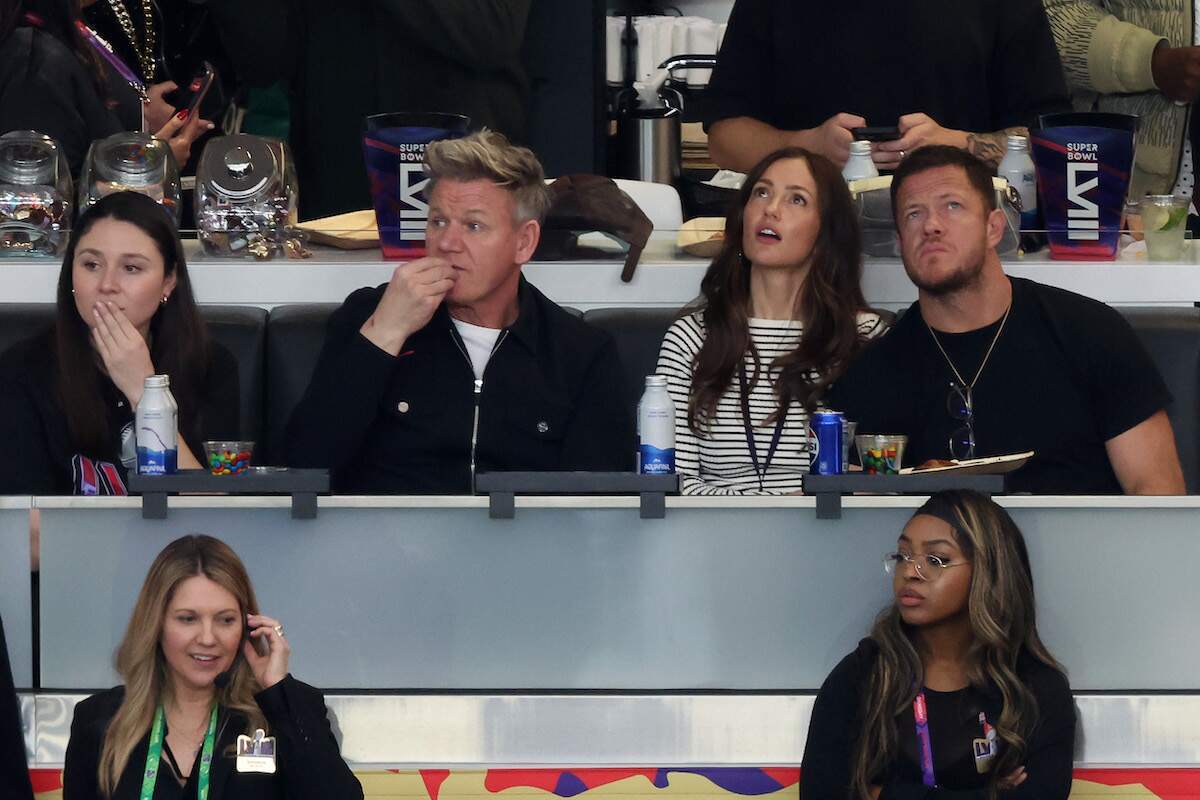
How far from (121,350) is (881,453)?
1263mm

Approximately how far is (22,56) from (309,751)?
1.93m

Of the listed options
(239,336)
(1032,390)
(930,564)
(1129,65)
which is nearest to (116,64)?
(239,336)

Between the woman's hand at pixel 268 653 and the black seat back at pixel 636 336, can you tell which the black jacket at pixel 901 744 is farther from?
the black seat back at pixel 636 336

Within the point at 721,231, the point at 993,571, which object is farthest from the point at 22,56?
the point at 993,571

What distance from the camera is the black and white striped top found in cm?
337

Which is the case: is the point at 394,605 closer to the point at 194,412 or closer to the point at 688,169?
the point at 194,412

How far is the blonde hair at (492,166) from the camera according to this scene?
3387mm

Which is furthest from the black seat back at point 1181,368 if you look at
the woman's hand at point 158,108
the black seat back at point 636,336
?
the woman's hand at point 158,108

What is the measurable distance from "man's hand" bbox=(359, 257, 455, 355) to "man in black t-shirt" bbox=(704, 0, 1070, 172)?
1092 millimetres

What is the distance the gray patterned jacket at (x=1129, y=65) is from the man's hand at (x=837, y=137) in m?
1.00

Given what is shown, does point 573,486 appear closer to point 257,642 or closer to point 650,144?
point 257,642

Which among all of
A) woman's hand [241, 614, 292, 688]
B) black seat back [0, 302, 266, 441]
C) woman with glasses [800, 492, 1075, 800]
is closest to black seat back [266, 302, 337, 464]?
black seat back [0, 302, 266, 441]

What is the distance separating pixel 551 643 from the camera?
268cm

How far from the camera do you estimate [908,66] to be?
4.07m
